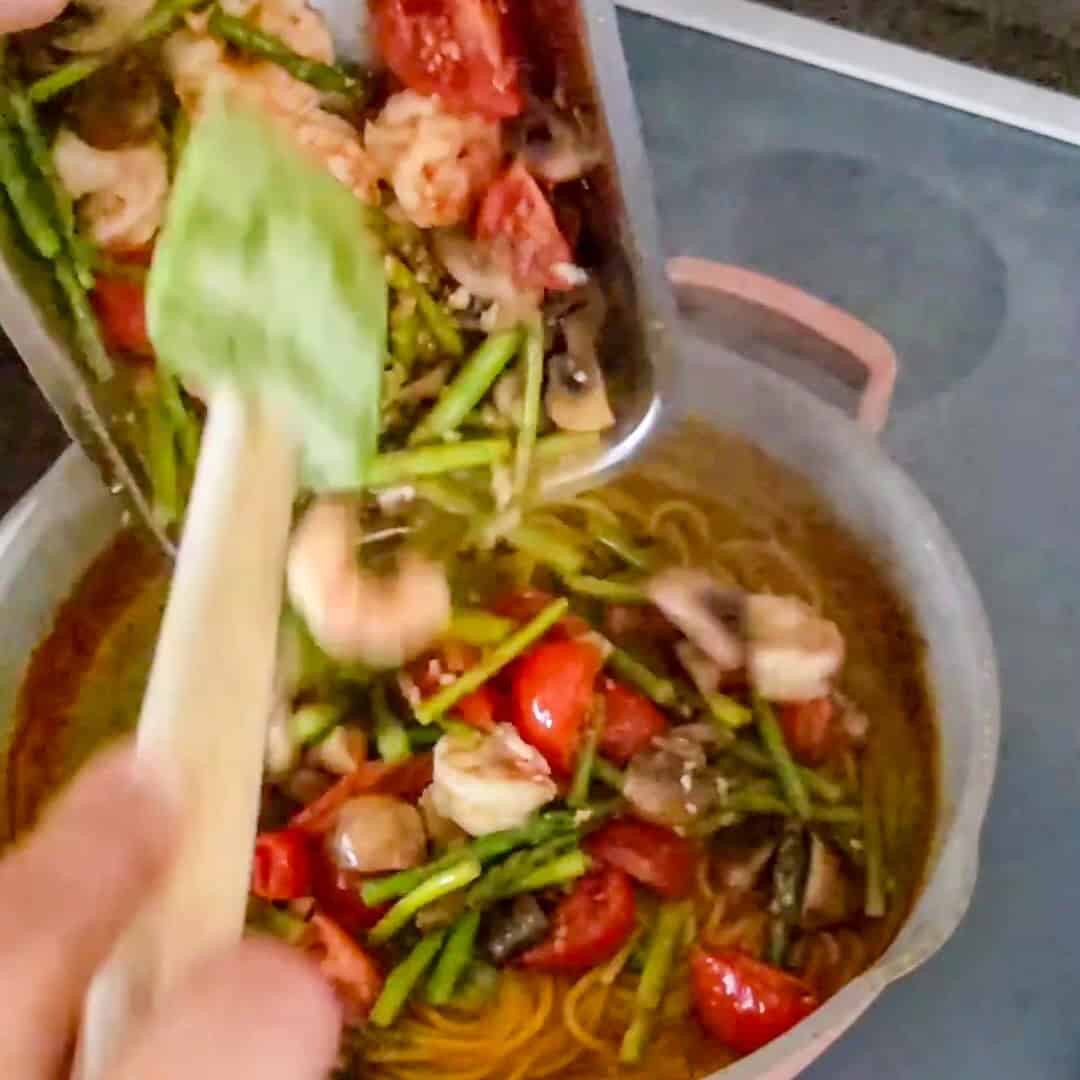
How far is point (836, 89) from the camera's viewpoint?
1.22 m

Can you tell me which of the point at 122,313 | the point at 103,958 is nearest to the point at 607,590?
the point at 122,313

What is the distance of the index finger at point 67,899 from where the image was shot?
461mm

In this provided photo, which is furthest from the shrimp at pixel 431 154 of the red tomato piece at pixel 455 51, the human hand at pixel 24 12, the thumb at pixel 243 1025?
the thumb at pixel 243 1025

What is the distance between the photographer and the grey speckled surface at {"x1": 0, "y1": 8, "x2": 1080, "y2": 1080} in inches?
37.7

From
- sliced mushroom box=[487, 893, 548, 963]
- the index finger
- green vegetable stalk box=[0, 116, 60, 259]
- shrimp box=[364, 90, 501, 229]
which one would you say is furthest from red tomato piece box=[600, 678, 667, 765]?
the index finger

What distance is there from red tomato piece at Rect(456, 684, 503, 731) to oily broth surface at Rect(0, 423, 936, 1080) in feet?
0.54

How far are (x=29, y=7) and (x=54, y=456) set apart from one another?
508 millimetres

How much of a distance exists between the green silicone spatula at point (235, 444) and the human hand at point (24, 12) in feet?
0.30

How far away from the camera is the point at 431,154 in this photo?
0.92 metres

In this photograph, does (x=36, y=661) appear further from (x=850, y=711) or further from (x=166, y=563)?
(x=850, y=711)

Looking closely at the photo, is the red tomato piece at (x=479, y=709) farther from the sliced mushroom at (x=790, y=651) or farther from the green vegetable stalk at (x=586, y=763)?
the sliced mushroom at (x=790, y=651)

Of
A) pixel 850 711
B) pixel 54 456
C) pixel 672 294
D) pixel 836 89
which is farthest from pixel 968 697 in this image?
pixel 54 456

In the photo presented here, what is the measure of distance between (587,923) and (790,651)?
0.69ft

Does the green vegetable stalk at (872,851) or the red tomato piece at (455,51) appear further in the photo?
the green vegetable stalk at (872,851)
